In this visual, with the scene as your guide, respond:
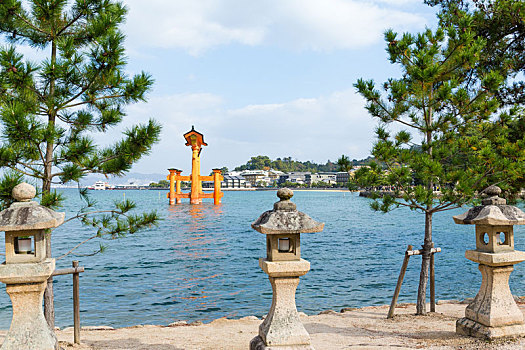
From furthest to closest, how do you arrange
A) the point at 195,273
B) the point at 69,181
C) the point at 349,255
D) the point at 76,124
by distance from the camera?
the point at 349,255, the point at 195,273, the point at 76,124, the point at 69,181

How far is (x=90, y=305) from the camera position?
35.6 feet

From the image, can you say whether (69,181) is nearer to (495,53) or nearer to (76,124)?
(76,124)

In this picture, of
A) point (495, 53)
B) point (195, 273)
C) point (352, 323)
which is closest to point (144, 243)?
point (195, 273)

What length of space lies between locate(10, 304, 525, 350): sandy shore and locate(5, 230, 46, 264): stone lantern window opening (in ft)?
7.17

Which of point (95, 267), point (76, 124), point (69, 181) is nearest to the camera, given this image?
point (69, 181)

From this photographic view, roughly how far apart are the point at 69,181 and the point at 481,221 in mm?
5270

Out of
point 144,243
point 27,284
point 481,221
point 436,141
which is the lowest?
point 144,243

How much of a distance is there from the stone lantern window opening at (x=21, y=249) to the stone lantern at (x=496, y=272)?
4832 mm

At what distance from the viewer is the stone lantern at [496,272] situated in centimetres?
478

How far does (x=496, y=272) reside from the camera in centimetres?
487

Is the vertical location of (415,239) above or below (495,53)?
below

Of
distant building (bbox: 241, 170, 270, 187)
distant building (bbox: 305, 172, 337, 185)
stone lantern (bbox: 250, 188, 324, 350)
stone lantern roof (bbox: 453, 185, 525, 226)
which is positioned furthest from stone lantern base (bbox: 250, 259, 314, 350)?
distant building (bbox: 305, 172, 337, 185)

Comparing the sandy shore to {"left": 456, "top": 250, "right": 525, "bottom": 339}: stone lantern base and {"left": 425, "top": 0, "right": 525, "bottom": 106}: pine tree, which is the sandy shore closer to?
{"left": 456, "top": 250, "right": 525, "bottom": 339}: stone lantern base

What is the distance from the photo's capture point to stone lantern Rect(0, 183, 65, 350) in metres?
3.68
